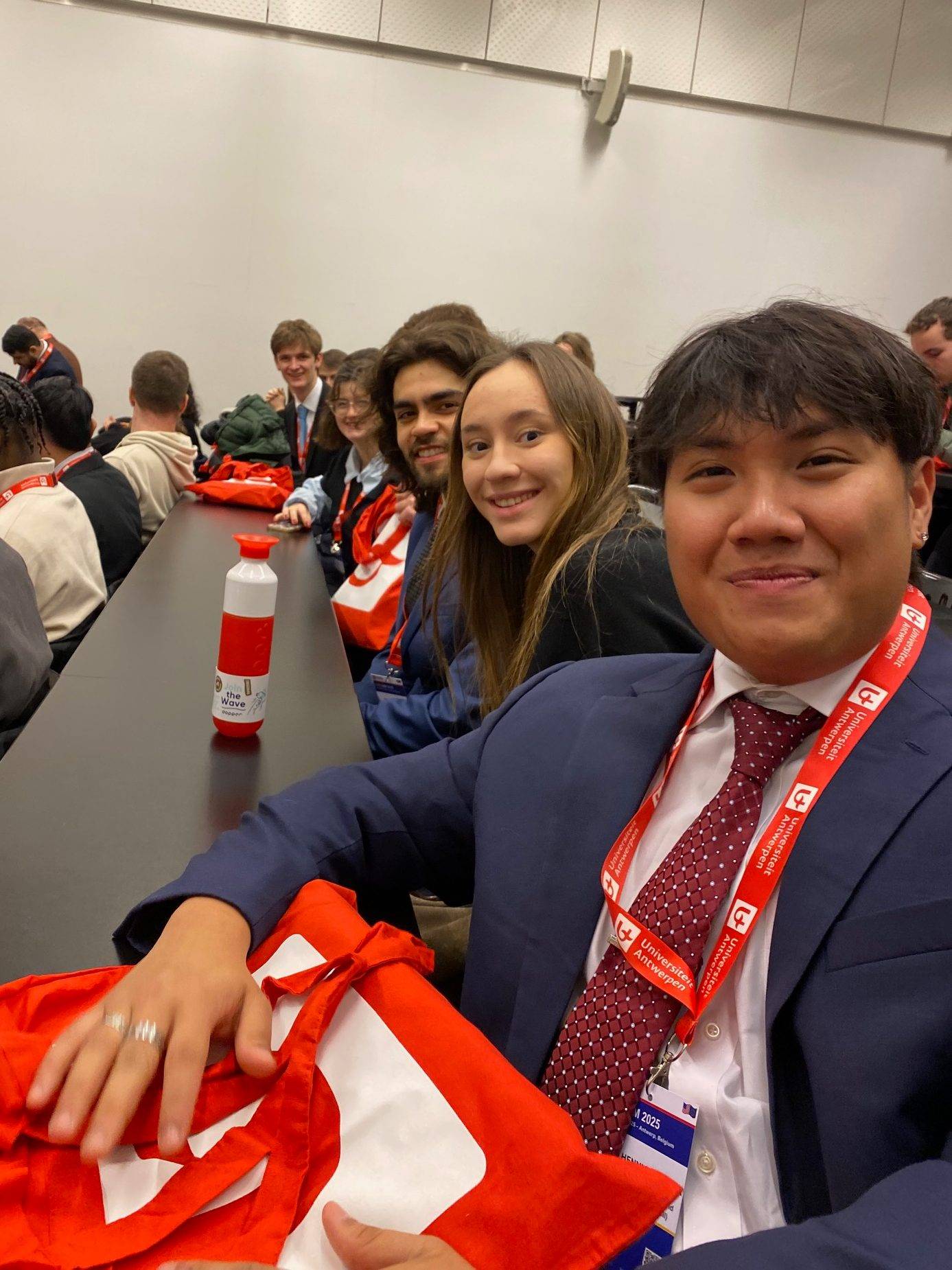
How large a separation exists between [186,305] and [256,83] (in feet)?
5.23

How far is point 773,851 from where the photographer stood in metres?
0.76

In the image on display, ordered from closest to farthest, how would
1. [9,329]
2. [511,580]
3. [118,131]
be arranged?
1. [511,580]
2. [9,329]
3. [118,131]

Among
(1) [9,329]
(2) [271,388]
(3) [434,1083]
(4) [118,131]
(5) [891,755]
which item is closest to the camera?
(3) [434,1083]

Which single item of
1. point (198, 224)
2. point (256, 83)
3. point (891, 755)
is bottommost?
point (891, 755)

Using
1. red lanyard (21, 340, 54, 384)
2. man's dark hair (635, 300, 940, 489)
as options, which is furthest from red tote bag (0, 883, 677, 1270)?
red lanyard (21, 340, 54, 384)

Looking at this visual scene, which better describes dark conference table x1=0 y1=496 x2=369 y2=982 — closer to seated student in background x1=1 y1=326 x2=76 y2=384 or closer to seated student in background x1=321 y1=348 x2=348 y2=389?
seated student in background x1=321 y1=348 x2=348 y2=389

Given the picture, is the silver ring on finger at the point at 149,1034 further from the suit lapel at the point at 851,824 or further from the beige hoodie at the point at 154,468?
the beige hoodie at the point at 154,468

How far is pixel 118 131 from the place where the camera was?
251 inches

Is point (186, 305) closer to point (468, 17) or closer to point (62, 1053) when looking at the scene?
point (468, 17)

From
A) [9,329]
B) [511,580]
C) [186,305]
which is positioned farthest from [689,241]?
[511,580]

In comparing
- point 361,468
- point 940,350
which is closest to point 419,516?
point 361,468

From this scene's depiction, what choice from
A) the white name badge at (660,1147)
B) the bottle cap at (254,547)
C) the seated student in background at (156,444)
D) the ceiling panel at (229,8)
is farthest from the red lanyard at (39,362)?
the white name badge at (660,1147)

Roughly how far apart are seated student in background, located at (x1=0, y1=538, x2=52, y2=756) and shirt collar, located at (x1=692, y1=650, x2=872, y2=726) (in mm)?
1368

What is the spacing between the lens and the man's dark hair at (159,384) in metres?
4.09
